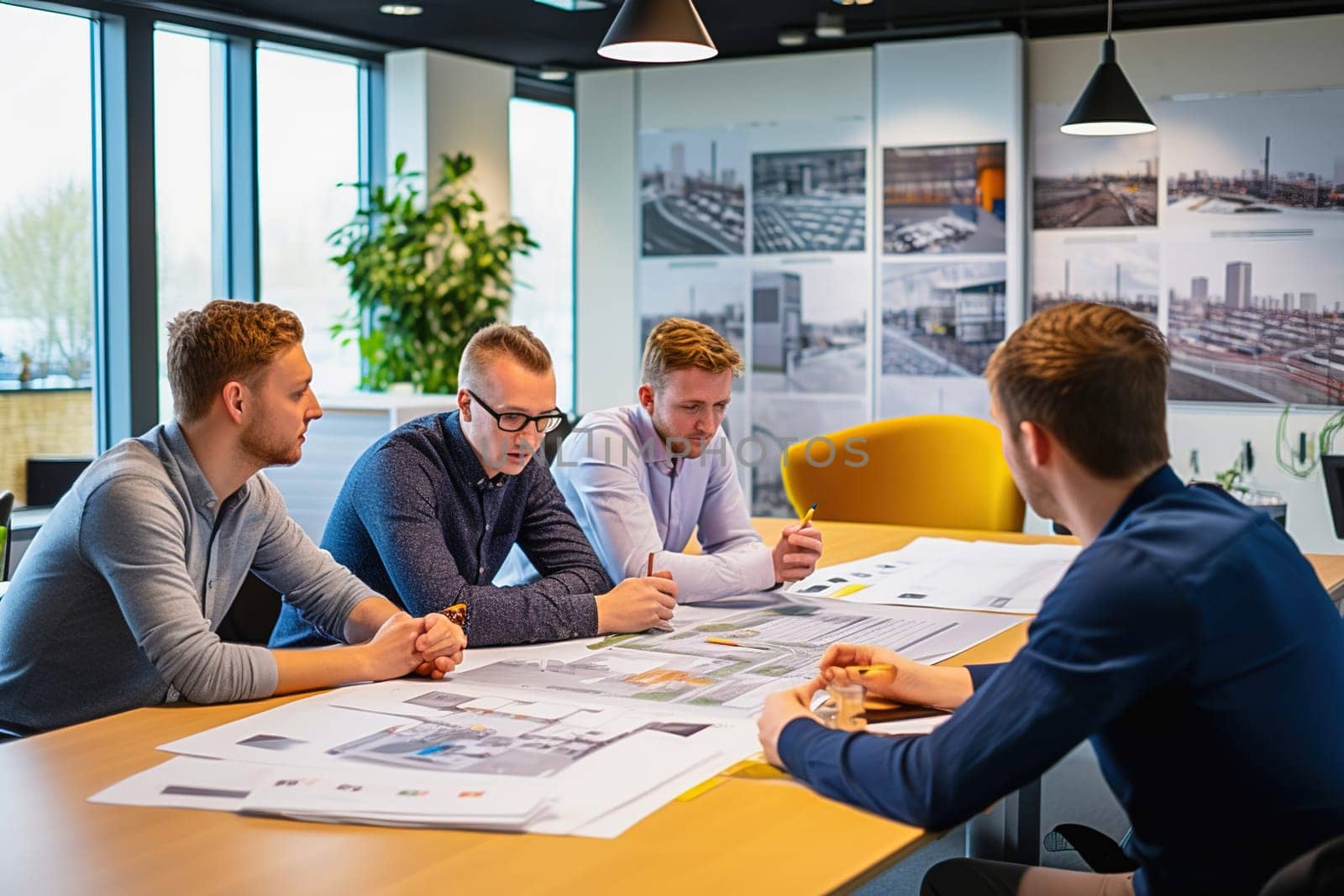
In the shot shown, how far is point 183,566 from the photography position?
2.07 m

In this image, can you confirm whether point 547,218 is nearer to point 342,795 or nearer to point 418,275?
point 418,275

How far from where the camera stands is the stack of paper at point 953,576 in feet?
9.62

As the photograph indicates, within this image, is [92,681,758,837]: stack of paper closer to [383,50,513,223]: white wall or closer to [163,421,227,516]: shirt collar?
[163,421,227,516]: shirt collar

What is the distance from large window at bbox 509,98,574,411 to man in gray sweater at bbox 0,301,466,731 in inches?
220

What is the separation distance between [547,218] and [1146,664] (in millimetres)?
7001

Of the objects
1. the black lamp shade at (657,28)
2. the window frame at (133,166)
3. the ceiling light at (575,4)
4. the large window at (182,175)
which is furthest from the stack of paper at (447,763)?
the ceiling light at (575,4)

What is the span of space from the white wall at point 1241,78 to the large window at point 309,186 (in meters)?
3.70

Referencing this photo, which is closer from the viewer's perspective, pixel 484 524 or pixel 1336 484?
pixel 484 524

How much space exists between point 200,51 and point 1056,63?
411cm

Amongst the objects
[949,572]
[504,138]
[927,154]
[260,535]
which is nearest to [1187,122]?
[927,154]

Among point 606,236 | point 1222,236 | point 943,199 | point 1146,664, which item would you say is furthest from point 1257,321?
point 1146,664

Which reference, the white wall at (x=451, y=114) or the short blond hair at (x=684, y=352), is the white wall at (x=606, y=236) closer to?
the white wall at (x=451, y=114)

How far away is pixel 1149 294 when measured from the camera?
6.60m

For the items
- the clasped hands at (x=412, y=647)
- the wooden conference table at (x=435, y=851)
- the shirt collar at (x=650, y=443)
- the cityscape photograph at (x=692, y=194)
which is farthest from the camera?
the cityscape photograph at (x=692, y=194)
